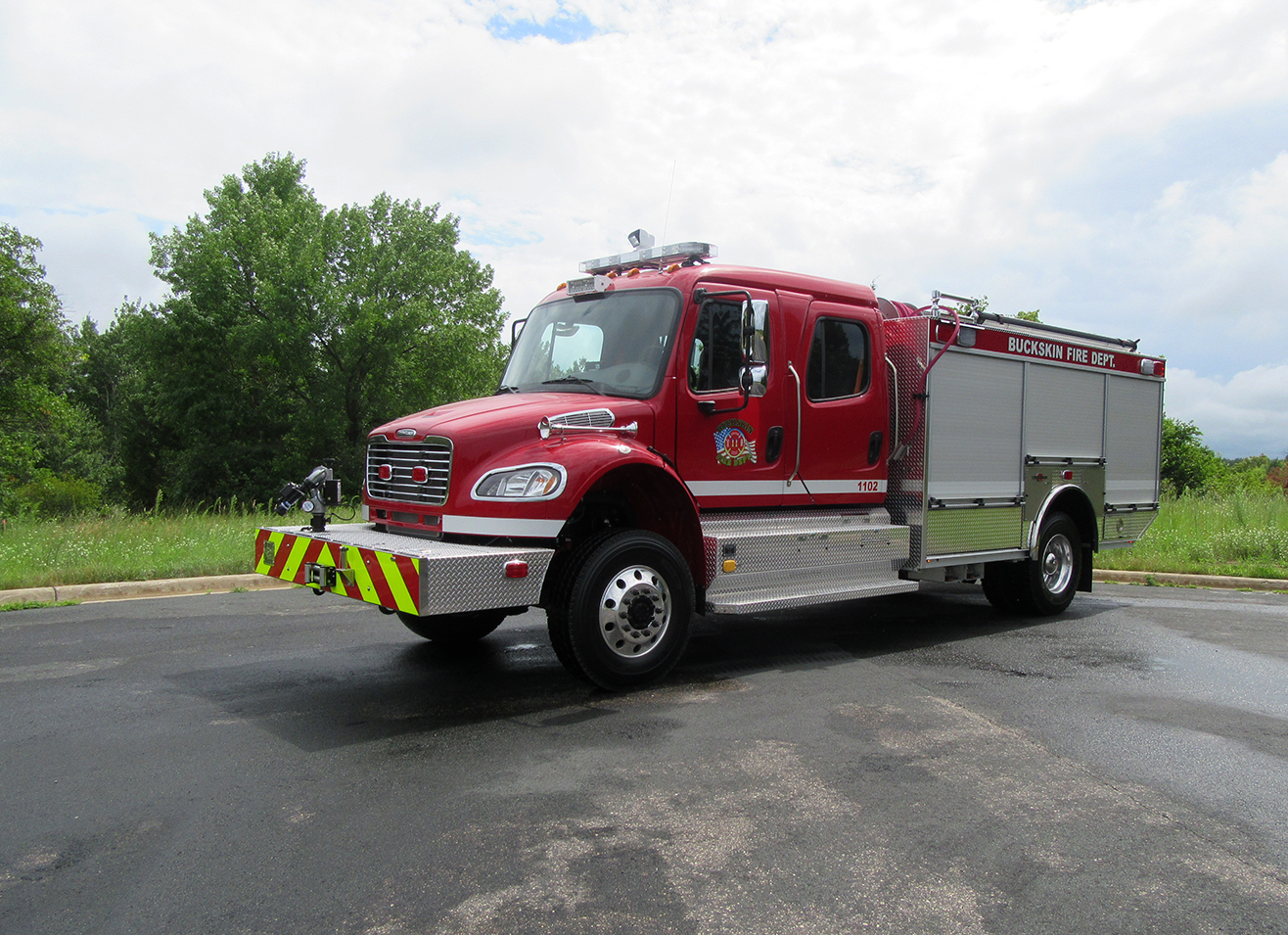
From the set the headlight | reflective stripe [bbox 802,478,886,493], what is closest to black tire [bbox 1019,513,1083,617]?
reflective stripe [bbox 802,478,886,493]

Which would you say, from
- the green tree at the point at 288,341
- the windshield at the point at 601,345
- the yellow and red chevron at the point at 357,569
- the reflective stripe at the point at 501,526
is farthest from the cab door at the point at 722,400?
the green tree at the point at 288,341

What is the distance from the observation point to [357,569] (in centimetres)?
499

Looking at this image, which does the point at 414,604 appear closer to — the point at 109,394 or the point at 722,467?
the point at 722,467

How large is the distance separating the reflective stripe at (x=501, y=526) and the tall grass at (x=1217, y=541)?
355 inches

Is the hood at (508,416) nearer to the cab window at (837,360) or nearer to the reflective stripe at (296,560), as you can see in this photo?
the reflective stripe at (296,560)

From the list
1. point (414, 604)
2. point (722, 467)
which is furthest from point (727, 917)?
point (722, 467)

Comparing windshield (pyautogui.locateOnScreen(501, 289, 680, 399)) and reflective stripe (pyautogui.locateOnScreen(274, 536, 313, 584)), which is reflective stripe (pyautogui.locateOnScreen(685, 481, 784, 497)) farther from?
reflective stripe (pyautogui.locateOnScreen(274, 536, 313, 584))

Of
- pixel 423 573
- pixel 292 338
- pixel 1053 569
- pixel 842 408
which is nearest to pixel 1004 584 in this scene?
pixel 1053 569

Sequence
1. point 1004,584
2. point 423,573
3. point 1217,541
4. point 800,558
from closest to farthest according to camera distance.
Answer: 1. point 423,573
2. point 800,558
3. point 1004,584
4. point 1217,541

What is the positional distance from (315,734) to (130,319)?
39.4 meters

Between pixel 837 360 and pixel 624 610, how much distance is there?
2718 millimetres

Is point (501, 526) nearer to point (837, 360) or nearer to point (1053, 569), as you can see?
point (837, 360)

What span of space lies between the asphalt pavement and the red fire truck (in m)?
0.66

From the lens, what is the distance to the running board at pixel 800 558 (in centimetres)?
601
